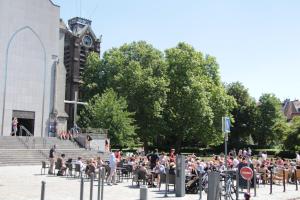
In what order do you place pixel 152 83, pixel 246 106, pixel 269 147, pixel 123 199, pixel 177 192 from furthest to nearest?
pixel 269 147, pixel 246 106, pixel 152 83, pixel 177 192, pixel 123 199

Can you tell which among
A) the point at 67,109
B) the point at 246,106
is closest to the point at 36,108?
the point at 67,109

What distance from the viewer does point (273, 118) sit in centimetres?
7444

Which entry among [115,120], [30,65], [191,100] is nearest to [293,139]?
[191,100]

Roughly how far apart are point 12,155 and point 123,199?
1930cm

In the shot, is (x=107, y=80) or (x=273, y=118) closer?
(x=107, y=80)

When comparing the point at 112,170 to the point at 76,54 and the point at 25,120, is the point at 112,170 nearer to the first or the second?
the point at 25,120

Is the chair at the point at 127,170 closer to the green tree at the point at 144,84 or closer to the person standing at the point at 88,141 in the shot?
the person standing at the point at 88,141

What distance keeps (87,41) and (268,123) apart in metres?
40.2

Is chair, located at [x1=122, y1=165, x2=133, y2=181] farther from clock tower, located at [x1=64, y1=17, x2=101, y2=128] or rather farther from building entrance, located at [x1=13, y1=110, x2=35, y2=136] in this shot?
clock tower, located at [x1=64, y1=17, x2=101, y2=128]

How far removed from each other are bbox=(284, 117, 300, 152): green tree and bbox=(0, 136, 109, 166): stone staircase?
102 feet

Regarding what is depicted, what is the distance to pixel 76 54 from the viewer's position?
83625 millimetres

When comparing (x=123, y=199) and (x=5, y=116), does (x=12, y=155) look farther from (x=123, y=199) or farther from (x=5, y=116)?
(x=123, y=199)

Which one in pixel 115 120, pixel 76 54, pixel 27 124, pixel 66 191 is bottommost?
pixel 66 191

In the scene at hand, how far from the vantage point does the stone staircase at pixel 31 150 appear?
31.8 metres
